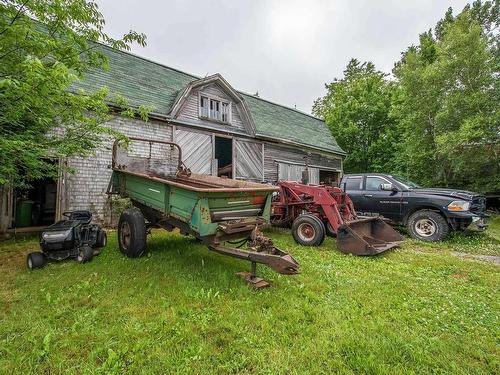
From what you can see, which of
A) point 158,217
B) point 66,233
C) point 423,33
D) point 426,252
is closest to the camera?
point 66,233

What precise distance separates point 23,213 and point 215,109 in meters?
7.99

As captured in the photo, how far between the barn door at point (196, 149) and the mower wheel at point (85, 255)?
608 cm

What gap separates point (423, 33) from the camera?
24875 millimetres

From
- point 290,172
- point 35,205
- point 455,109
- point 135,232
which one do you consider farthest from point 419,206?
point 35,205

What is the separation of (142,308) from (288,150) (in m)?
12.7

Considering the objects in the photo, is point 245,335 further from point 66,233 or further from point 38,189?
point 38,189

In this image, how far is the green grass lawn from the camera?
2.21 m

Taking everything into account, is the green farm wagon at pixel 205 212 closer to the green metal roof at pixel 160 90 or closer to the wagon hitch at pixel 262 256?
the wagon hitch at pixel 262 256

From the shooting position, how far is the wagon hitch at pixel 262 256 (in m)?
3.28

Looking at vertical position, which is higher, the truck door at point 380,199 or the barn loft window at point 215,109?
the barn loft window at point 215,109

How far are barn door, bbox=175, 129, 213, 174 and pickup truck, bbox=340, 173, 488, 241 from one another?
6.03 meters

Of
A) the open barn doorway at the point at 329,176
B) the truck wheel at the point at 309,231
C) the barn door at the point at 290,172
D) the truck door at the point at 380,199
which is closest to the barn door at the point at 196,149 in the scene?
the barn door at the point at 290,172

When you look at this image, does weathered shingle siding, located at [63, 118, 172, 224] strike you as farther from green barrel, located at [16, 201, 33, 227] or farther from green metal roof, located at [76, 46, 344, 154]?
green barrel, located at [16, 201, 33, 227]

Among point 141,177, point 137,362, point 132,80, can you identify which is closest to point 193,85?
point 132,80
